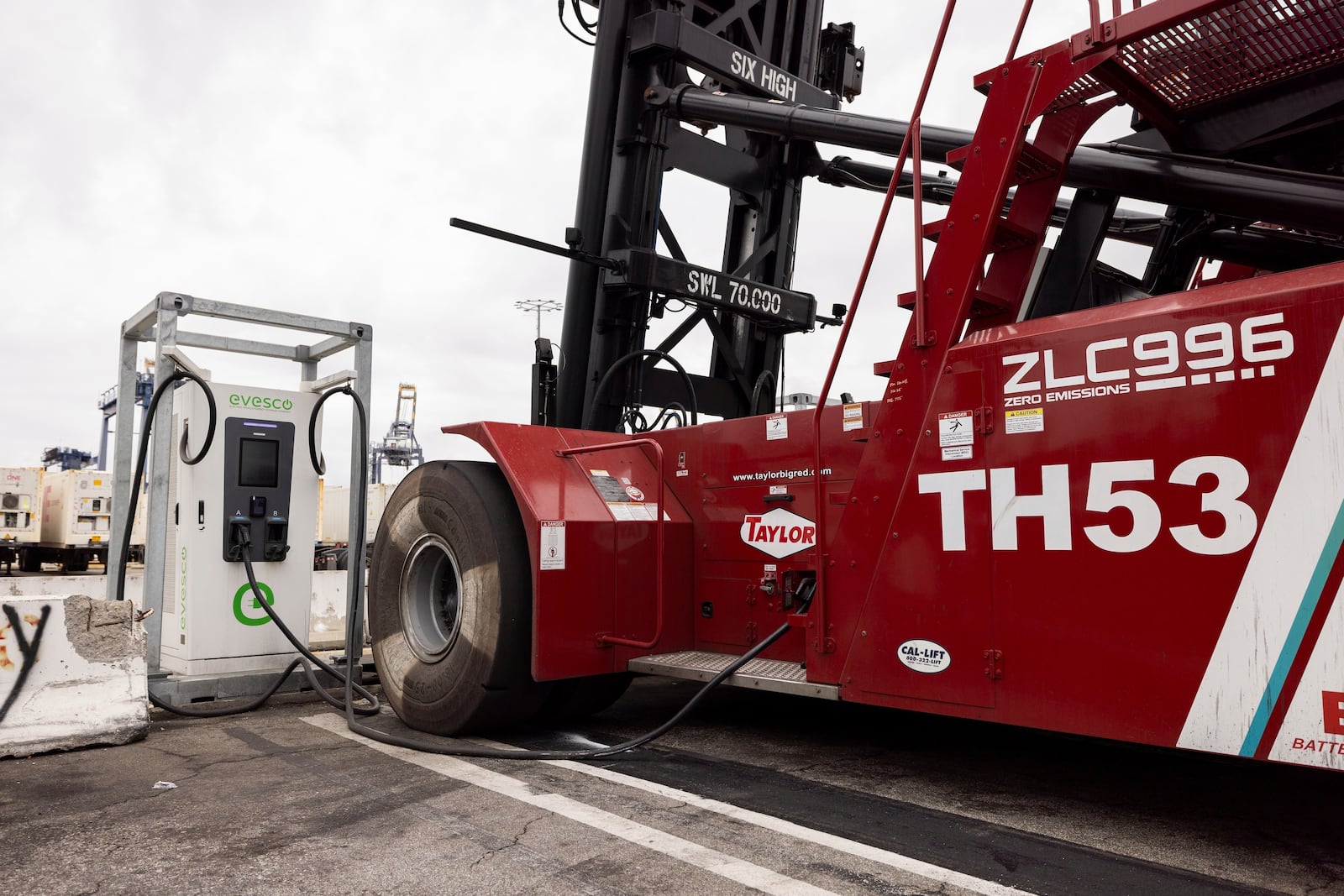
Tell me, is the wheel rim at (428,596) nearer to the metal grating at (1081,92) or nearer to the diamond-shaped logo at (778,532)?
the diamond-shaped logo at (778,532)

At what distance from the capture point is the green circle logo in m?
6.34

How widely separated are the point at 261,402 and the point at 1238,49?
18.8 ft

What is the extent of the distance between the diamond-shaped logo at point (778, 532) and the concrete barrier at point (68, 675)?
3278 mm

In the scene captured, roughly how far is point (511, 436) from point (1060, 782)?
10.4ft

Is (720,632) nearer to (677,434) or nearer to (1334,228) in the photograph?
(677,434)

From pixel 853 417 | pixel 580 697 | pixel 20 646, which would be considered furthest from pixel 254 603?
pixel 853 417

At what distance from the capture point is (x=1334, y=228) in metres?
3.68

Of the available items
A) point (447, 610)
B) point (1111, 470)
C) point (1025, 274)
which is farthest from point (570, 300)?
point (1111, 470)

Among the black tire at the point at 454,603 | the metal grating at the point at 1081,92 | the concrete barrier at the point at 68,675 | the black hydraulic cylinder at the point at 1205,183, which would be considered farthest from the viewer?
the black tire at the point at 454,603

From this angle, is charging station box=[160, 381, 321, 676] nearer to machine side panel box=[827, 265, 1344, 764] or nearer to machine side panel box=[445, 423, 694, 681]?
machine side panel box=[445, 423, 694, 681]

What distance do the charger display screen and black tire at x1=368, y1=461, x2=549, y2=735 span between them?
3.40 ft

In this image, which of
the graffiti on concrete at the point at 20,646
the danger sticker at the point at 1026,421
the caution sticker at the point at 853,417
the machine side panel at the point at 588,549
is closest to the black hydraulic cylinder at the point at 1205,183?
Answer: the danger sticker at the point at 1026,421

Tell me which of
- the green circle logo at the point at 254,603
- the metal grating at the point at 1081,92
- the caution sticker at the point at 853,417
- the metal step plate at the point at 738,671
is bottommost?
the metal step plate at the point at 738,671

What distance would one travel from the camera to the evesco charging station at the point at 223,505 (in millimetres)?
6105
